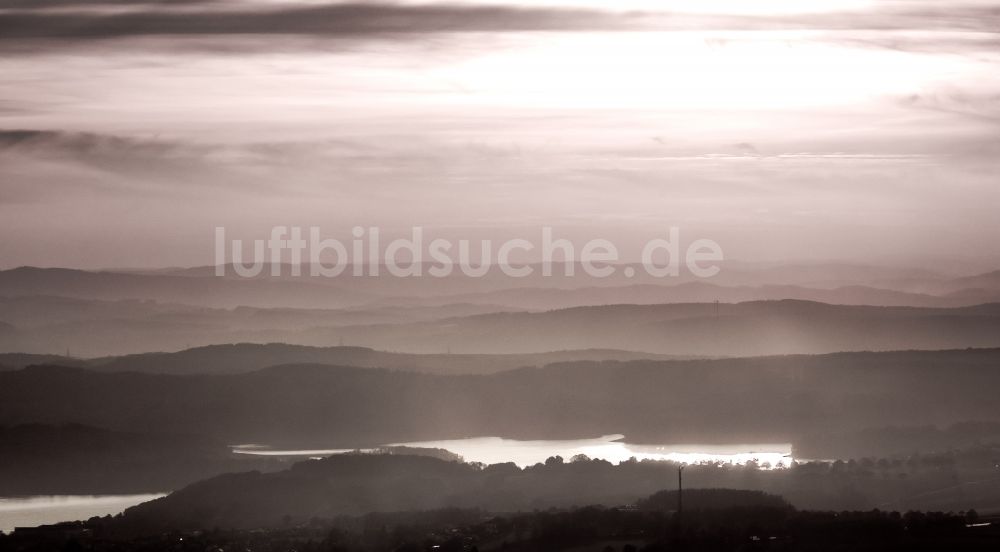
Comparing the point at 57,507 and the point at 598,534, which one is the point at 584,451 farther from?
the point at 598,534

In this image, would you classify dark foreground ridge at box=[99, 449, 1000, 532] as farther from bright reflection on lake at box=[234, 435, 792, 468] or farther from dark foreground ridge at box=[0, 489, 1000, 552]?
bright reflection on lake at box=[234, 435, 792, 468]

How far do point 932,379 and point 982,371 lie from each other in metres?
5.95

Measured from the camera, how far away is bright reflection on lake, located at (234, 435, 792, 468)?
12525 cm

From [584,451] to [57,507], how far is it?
43.0m

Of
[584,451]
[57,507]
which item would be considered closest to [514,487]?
[57,507]

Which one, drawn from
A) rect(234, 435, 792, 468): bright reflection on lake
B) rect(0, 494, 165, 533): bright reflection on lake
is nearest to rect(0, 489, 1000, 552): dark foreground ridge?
rect(0, 494, 165, 533): bright reflection on lake

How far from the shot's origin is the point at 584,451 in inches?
5305

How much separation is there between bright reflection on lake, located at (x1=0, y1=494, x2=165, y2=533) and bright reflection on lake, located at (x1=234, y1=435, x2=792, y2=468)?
2235cm

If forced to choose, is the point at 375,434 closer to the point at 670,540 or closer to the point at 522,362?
the point at 522,362

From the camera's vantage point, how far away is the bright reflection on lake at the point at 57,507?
93062mm

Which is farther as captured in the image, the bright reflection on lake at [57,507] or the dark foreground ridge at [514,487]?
the bright reflection on lake at [57,507]

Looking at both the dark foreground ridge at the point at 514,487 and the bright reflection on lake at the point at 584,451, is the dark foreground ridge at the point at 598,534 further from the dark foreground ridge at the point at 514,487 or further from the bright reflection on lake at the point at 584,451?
the bright reflection on lake at the point at 584,451

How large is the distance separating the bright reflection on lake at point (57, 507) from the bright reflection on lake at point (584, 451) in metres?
22.4

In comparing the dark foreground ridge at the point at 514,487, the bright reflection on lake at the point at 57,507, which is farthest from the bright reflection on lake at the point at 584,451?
the bright reflection on lake at the point at 57,507
